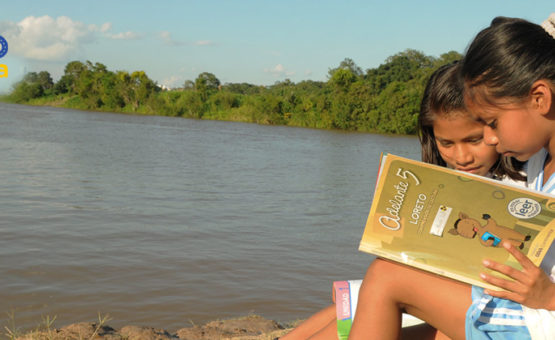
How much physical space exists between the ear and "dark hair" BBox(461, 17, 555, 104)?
0.01 meters

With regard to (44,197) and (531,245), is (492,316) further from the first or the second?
(44,197)

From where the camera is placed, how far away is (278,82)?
64.0 meters

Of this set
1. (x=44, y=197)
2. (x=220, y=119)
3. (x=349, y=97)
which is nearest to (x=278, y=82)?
(x=220, y=119)

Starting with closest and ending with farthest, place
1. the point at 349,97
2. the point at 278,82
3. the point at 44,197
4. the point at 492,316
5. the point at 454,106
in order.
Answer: the point at 492,316
the point at 454,106
the point at 44,197
the point at 349,97
the point at 278,82

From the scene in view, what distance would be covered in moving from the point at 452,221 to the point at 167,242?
12.1ft

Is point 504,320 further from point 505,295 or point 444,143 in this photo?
point 444,143

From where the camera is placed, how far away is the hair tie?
1503 millimetres

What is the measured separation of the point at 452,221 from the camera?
4.80ft

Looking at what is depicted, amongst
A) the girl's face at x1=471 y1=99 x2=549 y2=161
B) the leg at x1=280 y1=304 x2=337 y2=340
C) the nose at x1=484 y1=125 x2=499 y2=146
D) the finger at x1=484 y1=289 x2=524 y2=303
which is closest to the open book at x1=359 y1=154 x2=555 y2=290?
the finger at x1=484 y1=289 x2=524 y2=303

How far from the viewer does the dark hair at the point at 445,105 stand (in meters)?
1.88

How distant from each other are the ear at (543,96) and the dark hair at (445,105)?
45cm

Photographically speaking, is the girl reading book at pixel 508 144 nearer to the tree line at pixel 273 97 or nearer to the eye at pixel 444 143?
the eye at pixel 444 143

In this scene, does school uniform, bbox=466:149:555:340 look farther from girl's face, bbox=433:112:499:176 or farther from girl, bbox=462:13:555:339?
girl's face, bbox=433:112:499:176

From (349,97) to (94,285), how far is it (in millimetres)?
34299
